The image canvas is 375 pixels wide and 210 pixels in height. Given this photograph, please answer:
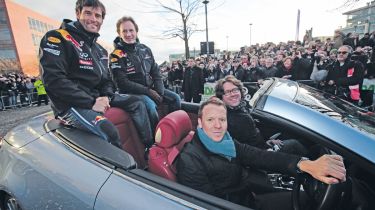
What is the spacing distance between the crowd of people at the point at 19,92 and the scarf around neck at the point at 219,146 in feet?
43.7

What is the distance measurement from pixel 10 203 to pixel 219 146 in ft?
5.24

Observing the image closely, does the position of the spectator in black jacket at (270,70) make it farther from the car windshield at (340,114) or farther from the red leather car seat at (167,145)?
the red leather car seat at (167,145)

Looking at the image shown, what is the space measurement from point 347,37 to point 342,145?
8951 mm

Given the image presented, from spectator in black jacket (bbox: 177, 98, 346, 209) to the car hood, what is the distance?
1.07 meters

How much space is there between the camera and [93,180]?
4.68 ft

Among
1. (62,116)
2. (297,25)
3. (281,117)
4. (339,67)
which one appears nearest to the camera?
(281,117)

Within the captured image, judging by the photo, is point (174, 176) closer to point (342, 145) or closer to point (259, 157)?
point (259, 157)

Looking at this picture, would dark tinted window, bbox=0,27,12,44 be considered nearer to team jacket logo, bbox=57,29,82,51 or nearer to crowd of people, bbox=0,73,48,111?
crowd of people, bbox=0,73,48,111

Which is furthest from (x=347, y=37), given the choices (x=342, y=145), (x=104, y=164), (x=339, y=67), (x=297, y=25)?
(x=104, y=164)

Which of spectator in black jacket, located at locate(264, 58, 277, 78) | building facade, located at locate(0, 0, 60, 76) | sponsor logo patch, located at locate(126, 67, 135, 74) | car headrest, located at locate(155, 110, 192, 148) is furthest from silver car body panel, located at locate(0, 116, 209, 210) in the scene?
building facade, located at locate(0, 0, 60, 76)

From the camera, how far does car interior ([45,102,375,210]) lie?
53.3 inches

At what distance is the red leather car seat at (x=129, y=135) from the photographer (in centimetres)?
243

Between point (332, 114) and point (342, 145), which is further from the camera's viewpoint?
point (332, 114)

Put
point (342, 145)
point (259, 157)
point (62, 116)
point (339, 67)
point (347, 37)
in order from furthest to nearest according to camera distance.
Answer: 1. point (347, 37)
2. point (339, 67)
3. point (62, 116)
4. point (259, 157)
5. point (342, 145)
